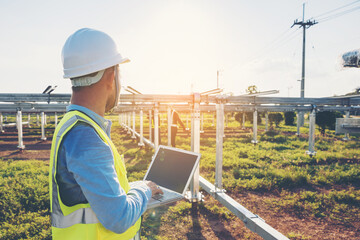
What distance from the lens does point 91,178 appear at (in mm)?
964

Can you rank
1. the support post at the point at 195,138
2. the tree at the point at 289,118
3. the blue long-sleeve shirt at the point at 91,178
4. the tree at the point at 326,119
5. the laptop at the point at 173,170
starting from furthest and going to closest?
the tree at the point at 289,118 → the tree at the point at 326,119 → the support post at the point at 195,138 → the laptop at the point at 173,170 → the blue long-sleeve shirt at the point at 91,178

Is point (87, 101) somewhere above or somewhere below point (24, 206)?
above

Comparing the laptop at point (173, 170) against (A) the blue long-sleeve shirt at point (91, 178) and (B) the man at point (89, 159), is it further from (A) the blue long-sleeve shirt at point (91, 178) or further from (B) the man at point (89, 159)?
(A) the blue long-sleeve shirt at point (91, 178)

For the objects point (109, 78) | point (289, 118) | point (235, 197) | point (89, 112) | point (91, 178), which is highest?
point (109, 78)

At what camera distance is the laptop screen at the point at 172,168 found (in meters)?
2.12

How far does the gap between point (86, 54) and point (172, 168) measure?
4.65 feet

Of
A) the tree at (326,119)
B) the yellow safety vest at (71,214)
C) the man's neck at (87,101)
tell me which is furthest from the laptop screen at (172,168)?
the tree at (326,119)

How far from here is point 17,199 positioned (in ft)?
14.5

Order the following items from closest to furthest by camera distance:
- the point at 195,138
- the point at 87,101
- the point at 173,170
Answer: the point at 87,101 → the point at 173,170 → the point at 195,138

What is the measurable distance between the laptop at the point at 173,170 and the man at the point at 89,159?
0.81 m

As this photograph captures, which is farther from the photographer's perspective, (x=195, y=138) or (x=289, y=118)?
(x=289, y=118)

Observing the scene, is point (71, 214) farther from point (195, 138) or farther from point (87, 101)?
point (195, 138)

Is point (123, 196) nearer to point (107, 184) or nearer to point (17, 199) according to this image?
point (107, 184)

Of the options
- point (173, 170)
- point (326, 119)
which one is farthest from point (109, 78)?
point (326, 119)
